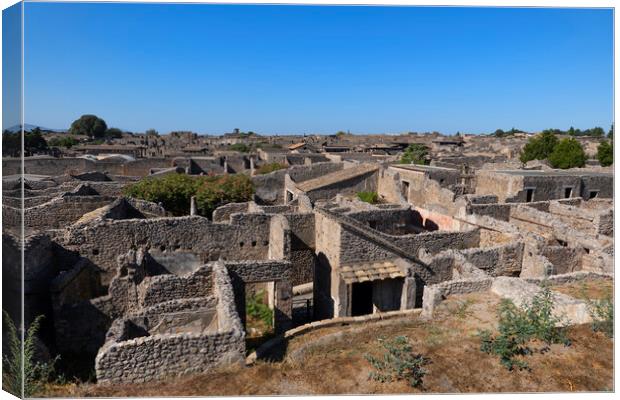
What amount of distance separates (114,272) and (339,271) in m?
7.87

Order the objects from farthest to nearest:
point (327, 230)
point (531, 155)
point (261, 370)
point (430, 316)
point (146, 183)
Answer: point (531, 155)
point (146, 183)
point (327, 230)
point (430, 316)
point (261, 370)

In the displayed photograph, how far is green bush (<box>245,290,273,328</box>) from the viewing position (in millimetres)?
14750

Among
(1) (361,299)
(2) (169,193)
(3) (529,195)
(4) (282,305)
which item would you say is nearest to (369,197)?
(3) (529,195)

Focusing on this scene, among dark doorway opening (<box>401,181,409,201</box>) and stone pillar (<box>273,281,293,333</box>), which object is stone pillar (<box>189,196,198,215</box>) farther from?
dark doorway opening (<box>401,181,409,201</box>)

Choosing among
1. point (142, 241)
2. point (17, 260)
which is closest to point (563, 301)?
point (17, 260)

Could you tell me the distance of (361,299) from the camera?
50.4 ft

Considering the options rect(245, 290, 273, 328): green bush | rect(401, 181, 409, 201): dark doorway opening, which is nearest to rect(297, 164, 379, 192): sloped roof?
rect(401, 181, 409, 201): dark doorway opening

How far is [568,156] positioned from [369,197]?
28772 mm

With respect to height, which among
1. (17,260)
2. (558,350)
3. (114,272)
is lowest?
(114,272)

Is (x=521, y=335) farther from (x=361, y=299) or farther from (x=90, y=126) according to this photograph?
(x=90, y=126)

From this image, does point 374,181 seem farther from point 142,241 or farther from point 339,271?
point 142,241

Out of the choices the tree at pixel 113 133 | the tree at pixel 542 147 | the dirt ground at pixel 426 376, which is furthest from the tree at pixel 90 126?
the dirt ground at pixel 426 376

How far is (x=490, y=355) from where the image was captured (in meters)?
7.96

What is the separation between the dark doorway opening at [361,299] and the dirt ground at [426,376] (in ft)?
19.7
